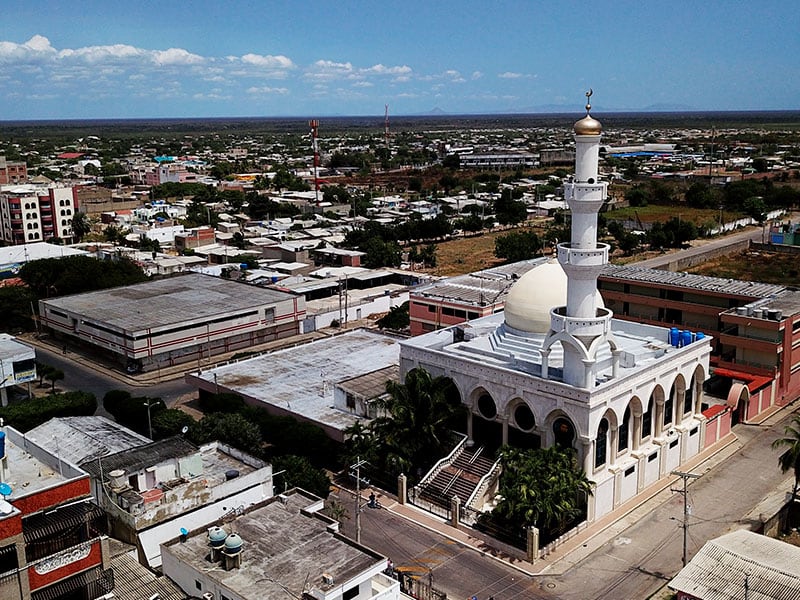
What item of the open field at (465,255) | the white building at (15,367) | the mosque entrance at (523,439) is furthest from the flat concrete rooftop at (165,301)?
the mosque entrance at (523,439)

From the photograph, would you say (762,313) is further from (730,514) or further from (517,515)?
(517,515)

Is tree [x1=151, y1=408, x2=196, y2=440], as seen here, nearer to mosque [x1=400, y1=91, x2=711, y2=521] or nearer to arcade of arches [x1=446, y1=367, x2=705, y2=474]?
mosque [x1=400, y1=91, x2=711, y2=521]

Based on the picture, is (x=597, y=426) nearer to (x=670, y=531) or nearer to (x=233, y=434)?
(x=670, y=531)

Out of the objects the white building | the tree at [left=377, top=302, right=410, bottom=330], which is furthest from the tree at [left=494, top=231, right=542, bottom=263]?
the white building

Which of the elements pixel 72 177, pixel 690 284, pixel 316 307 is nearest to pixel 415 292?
pixel 316 307

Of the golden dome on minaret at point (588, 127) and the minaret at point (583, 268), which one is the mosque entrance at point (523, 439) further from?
the golden dome on minaret at point (588, 127)

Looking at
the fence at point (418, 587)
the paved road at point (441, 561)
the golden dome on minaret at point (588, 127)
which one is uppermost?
the golden dome on minaret at point (588, 127)
